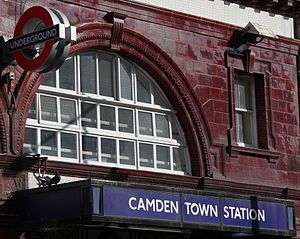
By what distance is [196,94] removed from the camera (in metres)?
25.2

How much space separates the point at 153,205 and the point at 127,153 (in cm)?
311

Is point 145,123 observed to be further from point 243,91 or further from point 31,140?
point 243,91

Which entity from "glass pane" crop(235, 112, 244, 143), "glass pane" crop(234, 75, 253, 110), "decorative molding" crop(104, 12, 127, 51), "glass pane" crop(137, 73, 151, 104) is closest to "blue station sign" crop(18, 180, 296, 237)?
"glass pane" crop(235, 112, 244, 143)

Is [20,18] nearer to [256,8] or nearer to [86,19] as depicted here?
[86,19]

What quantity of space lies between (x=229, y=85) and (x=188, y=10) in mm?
2194

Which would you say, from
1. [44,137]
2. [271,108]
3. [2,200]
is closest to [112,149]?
[44,137]

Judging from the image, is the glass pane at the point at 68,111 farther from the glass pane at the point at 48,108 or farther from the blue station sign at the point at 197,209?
the blue station sign at the point at 197,209

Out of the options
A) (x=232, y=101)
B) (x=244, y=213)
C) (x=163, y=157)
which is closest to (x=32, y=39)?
(x=163, y=157)

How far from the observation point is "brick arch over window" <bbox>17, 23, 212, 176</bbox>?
Result: 23828mm

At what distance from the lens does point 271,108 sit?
1054 inches

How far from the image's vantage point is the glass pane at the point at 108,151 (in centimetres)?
2314

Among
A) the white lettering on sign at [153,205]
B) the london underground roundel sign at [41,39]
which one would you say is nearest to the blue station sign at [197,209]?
the white lettering on sign at [153,205]

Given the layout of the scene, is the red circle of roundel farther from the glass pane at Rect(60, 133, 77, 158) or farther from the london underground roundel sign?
the glass pane at Rect(60, 133, 77, 158)

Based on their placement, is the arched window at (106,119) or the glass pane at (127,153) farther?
the glass pane at (127,153)
